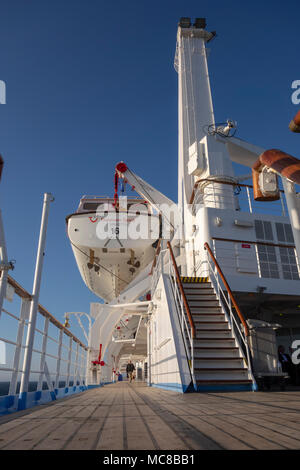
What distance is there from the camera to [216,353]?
4.97 meters

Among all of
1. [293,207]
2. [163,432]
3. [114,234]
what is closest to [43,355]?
[163,432]

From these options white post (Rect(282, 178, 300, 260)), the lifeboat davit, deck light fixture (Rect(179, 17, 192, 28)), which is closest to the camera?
white post (Rect(282, 178, 300, 260))

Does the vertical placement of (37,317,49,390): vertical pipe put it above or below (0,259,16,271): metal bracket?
below

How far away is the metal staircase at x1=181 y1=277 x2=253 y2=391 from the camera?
14.7 ft

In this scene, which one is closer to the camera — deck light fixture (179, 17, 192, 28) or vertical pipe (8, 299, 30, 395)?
vertical pipe (8, 299, 30, 395)

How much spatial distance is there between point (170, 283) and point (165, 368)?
5.20ft

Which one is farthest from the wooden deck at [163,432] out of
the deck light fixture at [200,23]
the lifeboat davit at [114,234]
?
the deck light fixture at [200,23]

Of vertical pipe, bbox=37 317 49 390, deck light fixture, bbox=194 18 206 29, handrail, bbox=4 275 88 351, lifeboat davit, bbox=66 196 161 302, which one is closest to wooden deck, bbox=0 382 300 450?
handrail, bbox=4 275 88 351

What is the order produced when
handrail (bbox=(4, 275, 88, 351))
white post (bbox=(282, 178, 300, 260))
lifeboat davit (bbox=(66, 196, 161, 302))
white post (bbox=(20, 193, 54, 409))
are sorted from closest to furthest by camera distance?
white post (bbox=(282, 178, 300, 260)) → handrail (bbox=(4, 275, 88, 351)) → white post (bbox=(20, 193, 54, 409)) → lifeboat davit (bbox=(66, 196, 161, 302))

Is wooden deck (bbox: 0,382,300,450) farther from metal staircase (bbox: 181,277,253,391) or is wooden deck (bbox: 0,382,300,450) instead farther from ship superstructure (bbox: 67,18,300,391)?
metal staircase (bbox: 181,277,253,391)

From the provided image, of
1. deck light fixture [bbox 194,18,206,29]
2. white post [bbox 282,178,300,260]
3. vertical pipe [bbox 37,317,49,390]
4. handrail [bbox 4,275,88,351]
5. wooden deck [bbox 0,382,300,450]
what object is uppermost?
deck light fixture [bbox 194,18,206,29]

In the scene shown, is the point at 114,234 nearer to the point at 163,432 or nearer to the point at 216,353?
the point at 216,353
